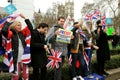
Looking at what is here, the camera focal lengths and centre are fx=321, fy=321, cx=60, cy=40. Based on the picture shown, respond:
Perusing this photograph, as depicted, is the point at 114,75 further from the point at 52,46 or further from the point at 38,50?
the point at 38,50

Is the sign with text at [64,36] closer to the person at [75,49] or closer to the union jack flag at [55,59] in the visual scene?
the union jack flag at [55,59]

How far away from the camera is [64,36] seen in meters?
8.45

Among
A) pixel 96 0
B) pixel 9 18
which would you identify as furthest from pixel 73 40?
pixel 96 0

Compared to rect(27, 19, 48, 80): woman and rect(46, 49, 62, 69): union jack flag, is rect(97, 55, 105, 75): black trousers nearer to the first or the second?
rect(46, 49, 62, 69): union jack flag

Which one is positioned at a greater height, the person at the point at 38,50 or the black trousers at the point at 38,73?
the person at the point at 38,50

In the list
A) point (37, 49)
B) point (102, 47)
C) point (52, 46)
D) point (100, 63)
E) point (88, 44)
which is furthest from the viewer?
point (100, 63)

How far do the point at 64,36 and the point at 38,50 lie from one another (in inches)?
36.2

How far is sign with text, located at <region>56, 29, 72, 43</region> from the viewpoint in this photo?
8.39 meters

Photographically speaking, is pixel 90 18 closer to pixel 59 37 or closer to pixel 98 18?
pixel 98 18

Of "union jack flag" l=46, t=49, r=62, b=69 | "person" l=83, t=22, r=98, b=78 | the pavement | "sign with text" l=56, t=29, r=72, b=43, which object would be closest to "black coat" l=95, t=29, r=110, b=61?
"person" l=83, t=22, r=98, b=78

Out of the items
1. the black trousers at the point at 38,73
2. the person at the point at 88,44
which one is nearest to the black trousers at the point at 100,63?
the person at the point at 88,44

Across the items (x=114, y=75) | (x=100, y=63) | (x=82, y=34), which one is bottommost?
(x=114, y=75)

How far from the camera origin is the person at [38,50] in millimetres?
7762

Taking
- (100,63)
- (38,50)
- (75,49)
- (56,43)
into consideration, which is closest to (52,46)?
(56,43)
